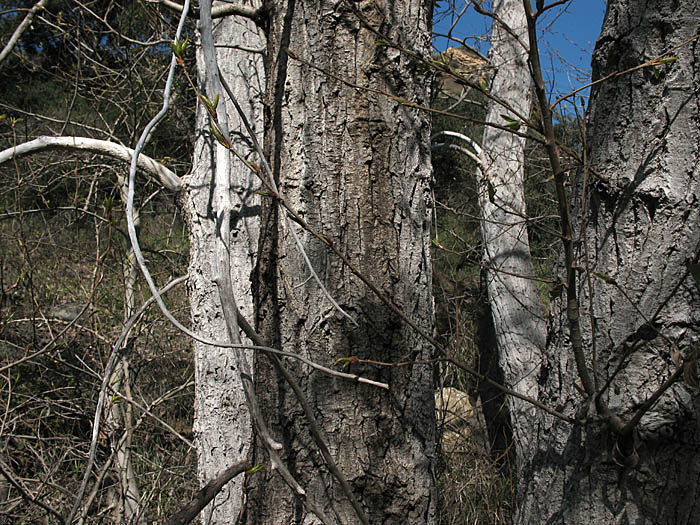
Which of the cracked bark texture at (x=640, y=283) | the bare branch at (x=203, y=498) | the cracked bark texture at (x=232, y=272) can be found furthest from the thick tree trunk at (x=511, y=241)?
the bare branch at (x=203, y=498)

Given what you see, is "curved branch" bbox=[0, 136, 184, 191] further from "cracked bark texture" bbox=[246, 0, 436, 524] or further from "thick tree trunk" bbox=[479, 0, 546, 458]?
"thick tree trunk" bbox=[479, 0, 546, 458]

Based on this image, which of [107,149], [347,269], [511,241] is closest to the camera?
[347,269]

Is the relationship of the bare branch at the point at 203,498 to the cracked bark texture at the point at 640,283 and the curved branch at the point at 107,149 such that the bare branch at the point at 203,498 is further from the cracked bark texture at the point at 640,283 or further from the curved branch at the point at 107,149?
the curved branch at the point at 107,149

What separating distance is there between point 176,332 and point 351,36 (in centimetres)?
457

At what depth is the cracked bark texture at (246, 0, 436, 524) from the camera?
1155 mm

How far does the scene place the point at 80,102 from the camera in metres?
7.89

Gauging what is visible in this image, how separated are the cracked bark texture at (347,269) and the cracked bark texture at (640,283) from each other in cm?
49

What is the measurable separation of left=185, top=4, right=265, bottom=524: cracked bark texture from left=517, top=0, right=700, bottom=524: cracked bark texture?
64.3 inches

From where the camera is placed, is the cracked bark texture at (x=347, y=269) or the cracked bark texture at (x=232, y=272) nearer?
the cracked bark texture at (x=347, y=269)

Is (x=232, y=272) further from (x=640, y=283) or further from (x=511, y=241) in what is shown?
(x=511, y=241)

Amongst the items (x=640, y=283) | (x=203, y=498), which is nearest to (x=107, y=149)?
(x=203, y=498)

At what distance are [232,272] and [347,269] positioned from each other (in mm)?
1645

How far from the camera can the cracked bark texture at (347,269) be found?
3.79 ft

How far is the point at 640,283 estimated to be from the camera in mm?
1394
